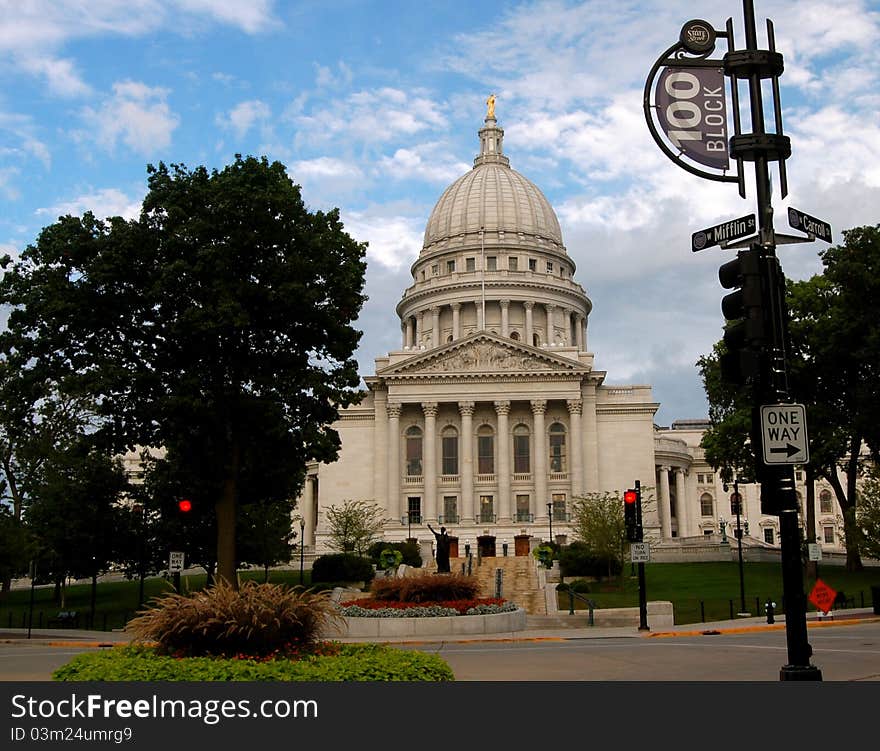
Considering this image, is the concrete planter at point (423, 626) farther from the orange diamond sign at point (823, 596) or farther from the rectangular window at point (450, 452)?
the rectangular window at point (450, 452)

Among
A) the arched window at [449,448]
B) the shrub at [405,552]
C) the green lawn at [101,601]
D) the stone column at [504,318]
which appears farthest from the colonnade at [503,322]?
the green lawn at [101,601]

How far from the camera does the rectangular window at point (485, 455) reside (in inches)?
3597

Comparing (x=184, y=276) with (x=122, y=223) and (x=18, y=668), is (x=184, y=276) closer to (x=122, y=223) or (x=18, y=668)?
(x=122, y=223)

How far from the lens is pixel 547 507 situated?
288 ft

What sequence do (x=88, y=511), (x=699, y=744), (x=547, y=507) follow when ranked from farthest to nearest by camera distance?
(x=547, y=507) < (x=88, y=511) < (x=699, y=744)

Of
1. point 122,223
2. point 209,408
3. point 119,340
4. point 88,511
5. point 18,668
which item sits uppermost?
point 122,223

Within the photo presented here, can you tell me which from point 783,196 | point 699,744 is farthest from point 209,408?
point 699,744

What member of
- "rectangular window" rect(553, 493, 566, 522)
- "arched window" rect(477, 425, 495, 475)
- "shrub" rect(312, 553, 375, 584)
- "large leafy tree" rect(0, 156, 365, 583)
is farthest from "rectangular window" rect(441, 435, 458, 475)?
"large leafy tree" rect(0, 156, 365, 583)

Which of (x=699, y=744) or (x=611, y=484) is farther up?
(x=611, y=484)

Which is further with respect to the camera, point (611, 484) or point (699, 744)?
point (611, 484)

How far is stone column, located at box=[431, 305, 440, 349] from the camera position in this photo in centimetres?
Result: 11225

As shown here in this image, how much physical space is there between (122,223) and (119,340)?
452cm

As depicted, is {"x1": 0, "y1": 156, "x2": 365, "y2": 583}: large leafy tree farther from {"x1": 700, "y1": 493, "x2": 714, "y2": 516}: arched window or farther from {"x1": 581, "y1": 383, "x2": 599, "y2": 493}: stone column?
{"x1": 700, "y1": 493, "x2": 714, "y2": 516}: arched window

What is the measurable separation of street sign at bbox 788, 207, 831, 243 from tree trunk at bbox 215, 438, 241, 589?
28965mm
